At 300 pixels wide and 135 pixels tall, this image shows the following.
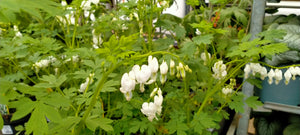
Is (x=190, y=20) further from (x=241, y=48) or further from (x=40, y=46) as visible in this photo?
(x=40, y=46)

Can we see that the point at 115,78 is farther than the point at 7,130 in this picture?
No

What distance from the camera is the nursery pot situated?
1343mm

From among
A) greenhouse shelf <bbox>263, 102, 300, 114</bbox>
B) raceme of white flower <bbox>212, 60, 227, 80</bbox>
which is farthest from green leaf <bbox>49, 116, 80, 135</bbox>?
greenhouse shelf <bbox>263, 102, 300, 114</bbox>

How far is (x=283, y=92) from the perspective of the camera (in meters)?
1.38

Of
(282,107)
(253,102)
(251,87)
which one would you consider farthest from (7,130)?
(282,107)

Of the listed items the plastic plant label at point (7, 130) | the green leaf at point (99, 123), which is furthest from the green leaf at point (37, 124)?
→ the plastic plant label at point (7, 130)

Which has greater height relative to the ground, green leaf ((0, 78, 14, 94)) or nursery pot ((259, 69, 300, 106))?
green leaf ((0, 78, 14, 94))

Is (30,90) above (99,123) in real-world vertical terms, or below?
above

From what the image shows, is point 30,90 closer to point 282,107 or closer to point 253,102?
point 253,102

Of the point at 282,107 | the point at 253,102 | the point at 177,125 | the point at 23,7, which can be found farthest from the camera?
the point at 282,107

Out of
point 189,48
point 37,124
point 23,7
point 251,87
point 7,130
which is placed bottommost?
point 7,130

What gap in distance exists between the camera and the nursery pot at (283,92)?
1343mm

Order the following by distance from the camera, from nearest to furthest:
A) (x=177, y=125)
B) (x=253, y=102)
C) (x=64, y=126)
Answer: (x=64, y=126) → (x=177, y=125) → (x=253, y=102)

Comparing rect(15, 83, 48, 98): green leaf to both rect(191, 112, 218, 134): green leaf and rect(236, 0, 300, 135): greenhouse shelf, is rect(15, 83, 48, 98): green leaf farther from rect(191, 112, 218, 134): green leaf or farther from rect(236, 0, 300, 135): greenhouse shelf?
rect(236, 0, 300, 135): greenhouse shelf
